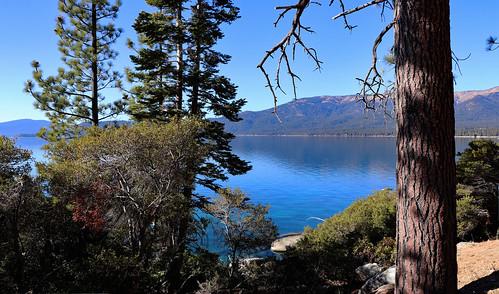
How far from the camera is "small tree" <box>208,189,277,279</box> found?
12.2 metres

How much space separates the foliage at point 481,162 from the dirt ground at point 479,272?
641 centimetres

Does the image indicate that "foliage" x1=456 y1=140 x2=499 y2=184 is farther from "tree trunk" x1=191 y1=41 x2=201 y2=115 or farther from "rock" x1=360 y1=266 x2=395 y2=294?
"tree trunk" x1=191 y1=41 x2=201 y2=115

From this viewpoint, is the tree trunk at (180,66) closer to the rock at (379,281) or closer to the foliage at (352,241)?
the foliage at (352,241)

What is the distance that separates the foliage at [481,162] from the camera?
562 inches

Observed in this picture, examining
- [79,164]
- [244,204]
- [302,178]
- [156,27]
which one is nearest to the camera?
[79,164]

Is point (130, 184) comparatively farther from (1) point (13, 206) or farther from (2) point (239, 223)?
(2) point (239, 223)

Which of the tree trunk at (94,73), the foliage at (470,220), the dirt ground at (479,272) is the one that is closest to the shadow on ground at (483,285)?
the dirt ground at (479,272)

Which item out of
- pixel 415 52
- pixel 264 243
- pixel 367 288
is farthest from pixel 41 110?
pixel 415 52

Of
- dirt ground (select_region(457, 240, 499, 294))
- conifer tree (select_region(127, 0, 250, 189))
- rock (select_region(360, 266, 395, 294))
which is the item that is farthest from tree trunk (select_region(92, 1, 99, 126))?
dirt ground (select_region(457, 240, 499, 294))

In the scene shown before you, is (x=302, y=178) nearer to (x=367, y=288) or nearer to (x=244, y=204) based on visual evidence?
(x=244, y=204)

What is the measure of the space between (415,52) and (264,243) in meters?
10.8

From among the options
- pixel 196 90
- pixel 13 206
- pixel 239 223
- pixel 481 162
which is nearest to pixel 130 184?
pixel 13 206

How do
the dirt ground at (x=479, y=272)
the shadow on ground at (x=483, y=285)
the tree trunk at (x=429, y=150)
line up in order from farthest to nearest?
the dirt ground at (x=479, y=272) → the shadow on ground at (x=483, y=285) → the tree trunk at (x=429, y=150)

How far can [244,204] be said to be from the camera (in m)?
12.5
